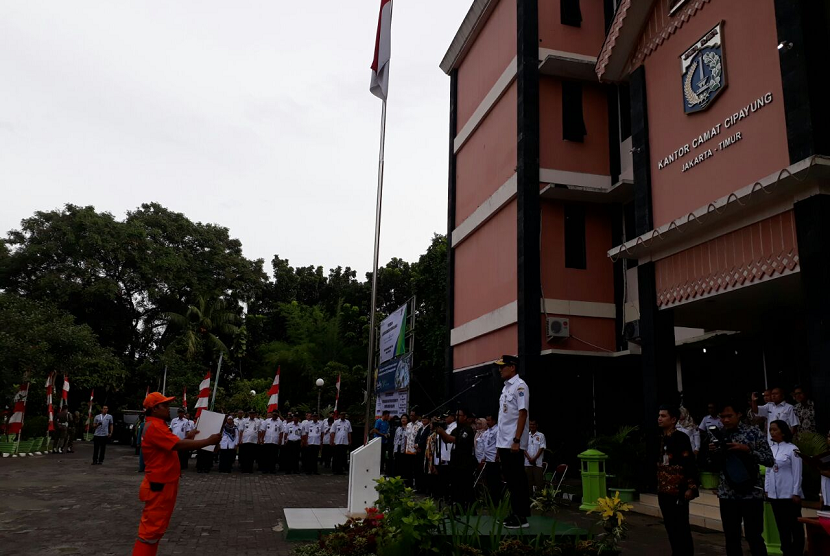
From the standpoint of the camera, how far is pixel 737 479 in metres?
6.57

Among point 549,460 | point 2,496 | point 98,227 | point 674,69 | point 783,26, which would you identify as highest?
point 98,227

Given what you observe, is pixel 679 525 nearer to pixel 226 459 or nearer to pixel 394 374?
pixel 394 374

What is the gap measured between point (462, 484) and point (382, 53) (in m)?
8.50

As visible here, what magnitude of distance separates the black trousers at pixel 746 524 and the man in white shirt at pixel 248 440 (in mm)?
15687

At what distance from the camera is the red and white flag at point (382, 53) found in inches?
520

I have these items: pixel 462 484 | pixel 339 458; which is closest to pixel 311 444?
pixel 339 458

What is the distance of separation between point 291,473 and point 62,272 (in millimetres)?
21862

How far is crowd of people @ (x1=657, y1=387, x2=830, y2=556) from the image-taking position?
6559mm

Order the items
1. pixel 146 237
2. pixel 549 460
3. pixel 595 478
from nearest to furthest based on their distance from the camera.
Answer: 1. pixel 595 478
2. pixel 549 460
3. pixel 146 237

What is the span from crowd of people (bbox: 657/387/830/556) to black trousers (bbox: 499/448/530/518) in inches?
60.0

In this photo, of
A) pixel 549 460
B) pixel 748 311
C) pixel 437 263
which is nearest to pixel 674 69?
pixel 748 311

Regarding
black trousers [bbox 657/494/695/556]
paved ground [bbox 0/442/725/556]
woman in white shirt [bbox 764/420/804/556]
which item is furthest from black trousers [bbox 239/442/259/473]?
woman in white shirt [bbox 764/420/804/556]

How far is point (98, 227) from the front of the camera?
1399 inches

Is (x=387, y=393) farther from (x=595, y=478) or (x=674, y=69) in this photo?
(x=674, y=69)
